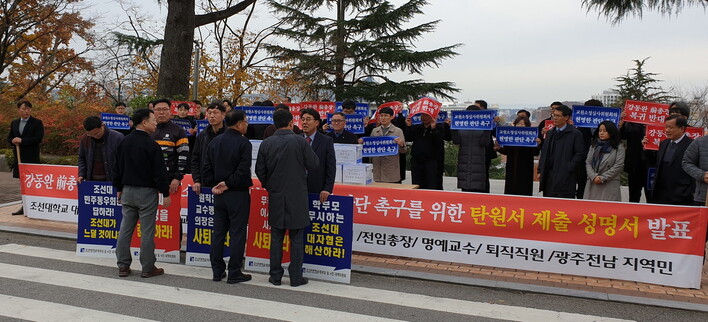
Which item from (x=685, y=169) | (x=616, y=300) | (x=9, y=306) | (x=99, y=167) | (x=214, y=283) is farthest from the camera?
(x=99, y=167)

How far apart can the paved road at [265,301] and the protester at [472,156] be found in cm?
282

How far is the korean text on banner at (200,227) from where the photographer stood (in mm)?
6465

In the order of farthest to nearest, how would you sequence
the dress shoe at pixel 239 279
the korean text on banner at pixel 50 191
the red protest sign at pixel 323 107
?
the red protest sign at pixel 323 107 < the korean text on banner at pixel 50 191 < the dress shoe at pixel 239 279

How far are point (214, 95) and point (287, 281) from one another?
19108 millimetres

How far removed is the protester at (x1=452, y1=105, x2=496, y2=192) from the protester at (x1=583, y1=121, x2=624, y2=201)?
1640mm

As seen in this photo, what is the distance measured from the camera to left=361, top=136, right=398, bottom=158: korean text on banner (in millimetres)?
7973

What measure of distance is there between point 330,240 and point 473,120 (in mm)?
3329

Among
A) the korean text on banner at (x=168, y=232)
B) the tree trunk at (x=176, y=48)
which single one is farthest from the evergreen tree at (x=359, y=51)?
the korean text on banner at (x=168, y=232)

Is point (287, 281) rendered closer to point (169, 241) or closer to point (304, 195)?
point (304, 195)

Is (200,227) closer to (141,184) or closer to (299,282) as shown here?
(141,184)

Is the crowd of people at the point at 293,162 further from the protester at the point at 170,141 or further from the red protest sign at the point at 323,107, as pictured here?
the red protest sign at the point at 323,107

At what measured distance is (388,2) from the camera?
2473 centimetres


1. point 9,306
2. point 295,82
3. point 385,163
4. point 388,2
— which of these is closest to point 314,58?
point 295,82

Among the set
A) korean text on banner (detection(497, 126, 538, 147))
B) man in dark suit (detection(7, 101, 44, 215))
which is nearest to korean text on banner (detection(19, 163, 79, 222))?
man in dark suit (detection(7, 101, 44, 215))
